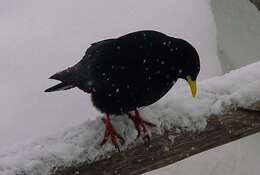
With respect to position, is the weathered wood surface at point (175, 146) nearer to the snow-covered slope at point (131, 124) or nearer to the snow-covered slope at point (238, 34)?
the snow-covered slope at point (131, 124)

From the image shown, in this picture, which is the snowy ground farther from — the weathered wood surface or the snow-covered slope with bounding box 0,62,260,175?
the weathered wood surface

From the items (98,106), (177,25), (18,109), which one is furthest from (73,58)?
(98,106)

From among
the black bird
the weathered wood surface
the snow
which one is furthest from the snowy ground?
the weathered wood surface

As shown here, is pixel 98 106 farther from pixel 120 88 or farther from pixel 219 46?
pixel 219 46

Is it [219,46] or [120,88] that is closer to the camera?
[120,88]

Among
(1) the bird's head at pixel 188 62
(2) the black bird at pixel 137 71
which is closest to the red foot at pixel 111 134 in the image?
(2) the black bird at pixel 137 71

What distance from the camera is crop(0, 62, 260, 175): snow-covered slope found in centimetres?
122

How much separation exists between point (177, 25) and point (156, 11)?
1.38 feet

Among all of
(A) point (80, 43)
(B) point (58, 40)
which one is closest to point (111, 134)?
(A) point (80, 43)

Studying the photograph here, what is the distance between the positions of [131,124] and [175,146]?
19cm

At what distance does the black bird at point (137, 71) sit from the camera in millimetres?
1344

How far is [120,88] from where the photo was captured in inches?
53.6

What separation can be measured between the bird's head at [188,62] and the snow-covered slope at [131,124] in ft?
0.26

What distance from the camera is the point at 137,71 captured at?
1342 mm
